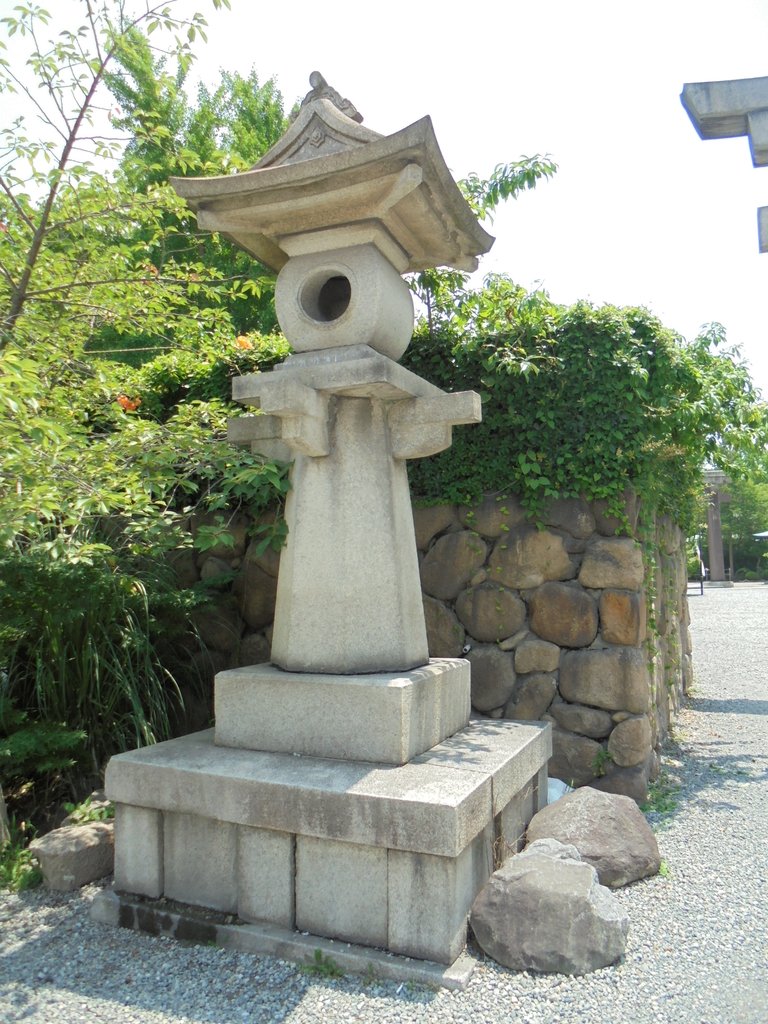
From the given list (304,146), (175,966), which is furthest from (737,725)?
(304,146)

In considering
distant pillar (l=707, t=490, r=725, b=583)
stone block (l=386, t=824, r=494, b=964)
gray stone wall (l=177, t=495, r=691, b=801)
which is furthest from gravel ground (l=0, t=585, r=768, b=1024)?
distant pillar (l=707, t=490, r=725, b=583)

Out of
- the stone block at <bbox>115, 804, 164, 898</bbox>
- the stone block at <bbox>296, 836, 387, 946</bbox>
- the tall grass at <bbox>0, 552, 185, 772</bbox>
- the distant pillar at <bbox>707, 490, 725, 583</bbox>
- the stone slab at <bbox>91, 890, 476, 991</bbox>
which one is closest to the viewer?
the stone slab at <bbox>91, 890, 476, 991</bbox>

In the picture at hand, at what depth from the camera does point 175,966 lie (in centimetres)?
235

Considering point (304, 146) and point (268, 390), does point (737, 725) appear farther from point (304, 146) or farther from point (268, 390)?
point (304, 146)

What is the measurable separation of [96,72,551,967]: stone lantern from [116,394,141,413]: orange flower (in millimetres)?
1646

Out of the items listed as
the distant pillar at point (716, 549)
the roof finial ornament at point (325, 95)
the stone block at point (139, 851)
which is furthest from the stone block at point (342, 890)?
the distant pillar at point (716, 549)

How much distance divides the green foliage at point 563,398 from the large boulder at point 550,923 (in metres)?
2.18

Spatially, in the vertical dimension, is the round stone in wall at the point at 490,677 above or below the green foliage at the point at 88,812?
above

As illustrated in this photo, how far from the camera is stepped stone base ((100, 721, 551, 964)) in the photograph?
2.29m

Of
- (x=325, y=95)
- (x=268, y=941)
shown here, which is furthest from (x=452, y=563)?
(x=325, y=95)

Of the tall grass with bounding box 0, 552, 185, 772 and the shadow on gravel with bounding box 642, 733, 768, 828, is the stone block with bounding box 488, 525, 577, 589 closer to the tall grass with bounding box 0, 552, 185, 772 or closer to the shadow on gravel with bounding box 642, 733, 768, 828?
the shadow on gravel with bounding box 642, 733, 768, 828

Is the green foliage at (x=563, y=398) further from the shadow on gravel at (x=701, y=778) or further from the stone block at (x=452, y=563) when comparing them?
the shadow on gravel at (x=701, y=778)

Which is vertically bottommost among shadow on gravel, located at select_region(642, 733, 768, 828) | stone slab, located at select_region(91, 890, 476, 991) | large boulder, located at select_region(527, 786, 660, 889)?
shadow on gravel, located at select_region(642, 733, 768, 828)

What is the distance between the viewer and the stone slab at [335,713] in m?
2.70
